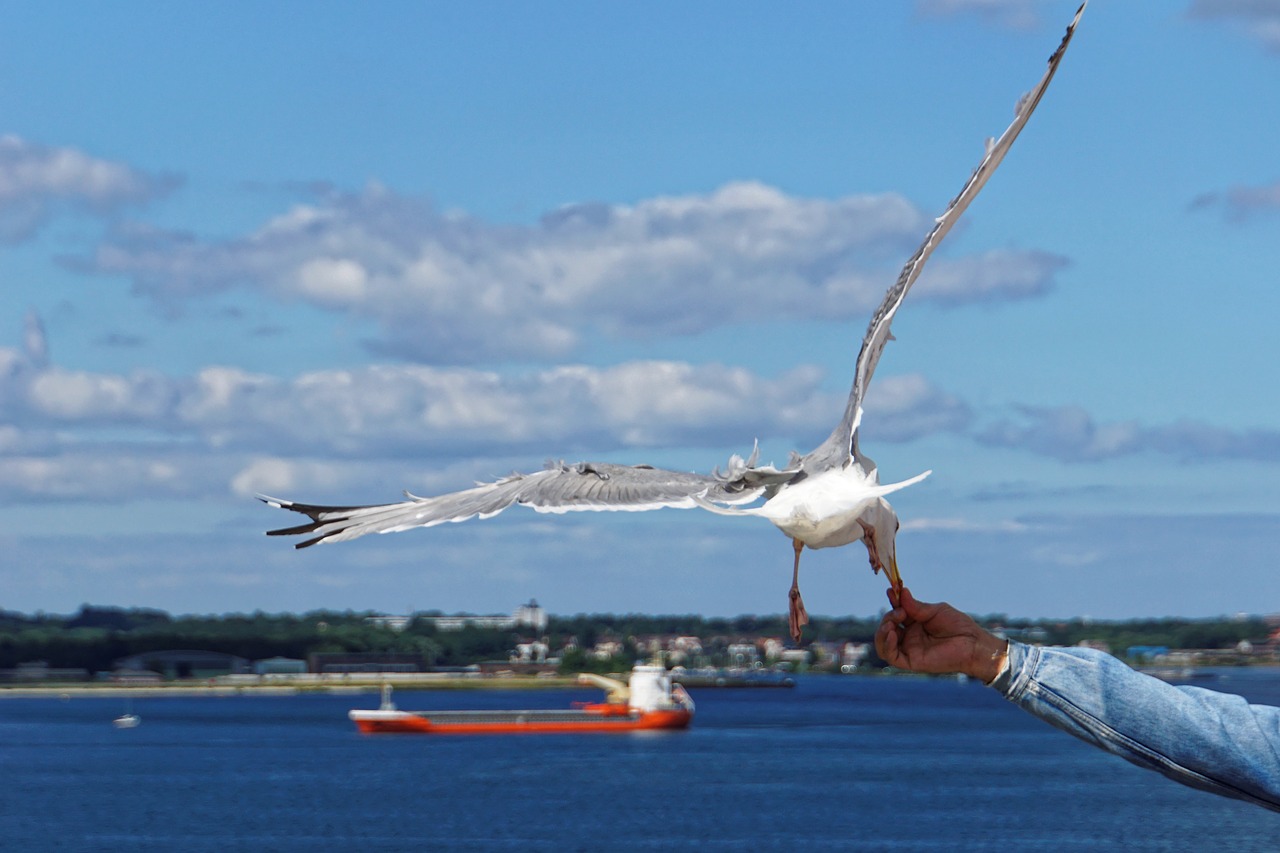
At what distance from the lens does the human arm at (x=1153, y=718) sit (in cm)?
238

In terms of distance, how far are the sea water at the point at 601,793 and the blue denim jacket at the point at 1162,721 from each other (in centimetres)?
5577

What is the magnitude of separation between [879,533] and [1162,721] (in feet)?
3.94

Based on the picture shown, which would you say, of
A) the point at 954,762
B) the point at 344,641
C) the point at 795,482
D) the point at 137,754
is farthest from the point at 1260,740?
the point at 344,641

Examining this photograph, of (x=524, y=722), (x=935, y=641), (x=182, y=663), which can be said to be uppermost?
(x=182, y=663)

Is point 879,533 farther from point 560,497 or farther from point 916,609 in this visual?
point 560,497

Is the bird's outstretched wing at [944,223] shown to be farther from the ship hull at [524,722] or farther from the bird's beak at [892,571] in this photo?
the ship hull at [524,722]

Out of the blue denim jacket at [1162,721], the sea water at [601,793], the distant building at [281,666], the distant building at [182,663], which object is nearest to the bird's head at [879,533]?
the blue denim jacket at [1162,721]

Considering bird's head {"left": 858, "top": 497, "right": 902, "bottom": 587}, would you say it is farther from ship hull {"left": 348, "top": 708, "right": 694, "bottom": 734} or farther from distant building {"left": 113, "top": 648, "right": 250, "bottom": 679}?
distant building {"left": 113, "top": 648, "right": 250, "bottom": 679}

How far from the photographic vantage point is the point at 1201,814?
230 feet

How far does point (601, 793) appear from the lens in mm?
75125

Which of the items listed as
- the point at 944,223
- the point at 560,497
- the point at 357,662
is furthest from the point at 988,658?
the point at 357,662

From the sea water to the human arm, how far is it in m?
55.8

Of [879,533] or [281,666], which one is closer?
[879,533]

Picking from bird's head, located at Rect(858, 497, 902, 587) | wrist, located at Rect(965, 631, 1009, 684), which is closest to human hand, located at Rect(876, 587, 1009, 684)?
wrist, located at Rect(965, 631, 1009, 684)
